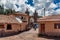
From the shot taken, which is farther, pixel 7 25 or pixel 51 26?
pixel 7 25

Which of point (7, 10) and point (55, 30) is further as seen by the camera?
point (7, 10)

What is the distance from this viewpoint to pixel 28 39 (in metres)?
24.2

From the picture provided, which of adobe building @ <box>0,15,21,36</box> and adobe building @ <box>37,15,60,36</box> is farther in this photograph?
adobe building @ <box>0,15,21,36</box>

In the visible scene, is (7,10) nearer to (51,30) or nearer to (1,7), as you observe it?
(1,7)

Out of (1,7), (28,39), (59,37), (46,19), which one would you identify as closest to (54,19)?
(46,19)

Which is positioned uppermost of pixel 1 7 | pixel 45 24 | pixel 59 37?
pixel 1 7

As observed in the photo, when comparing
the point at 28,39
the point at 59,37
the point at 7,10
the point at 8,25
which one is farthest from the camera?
the point at 7,10

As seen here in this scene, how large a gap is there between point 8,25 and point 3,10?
134 ft

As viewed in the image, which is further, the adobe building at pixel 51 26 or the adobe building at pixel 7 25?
the adobe building at pixel 7 25

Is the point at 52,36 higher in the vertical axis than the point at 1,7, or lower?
lower

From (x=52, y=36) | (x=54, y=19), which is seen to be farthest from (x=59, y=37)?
(x=54, y=19)

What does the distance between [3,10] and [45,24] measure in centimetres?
4494

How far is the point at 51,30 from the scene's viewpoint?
26.6 metres

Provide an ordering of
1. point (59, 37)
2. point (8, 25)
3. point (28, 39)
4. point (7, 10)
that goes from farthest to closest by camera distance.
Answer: point (7, 10) → point (8, 25) → point (59, 37) → point (28, 39)
